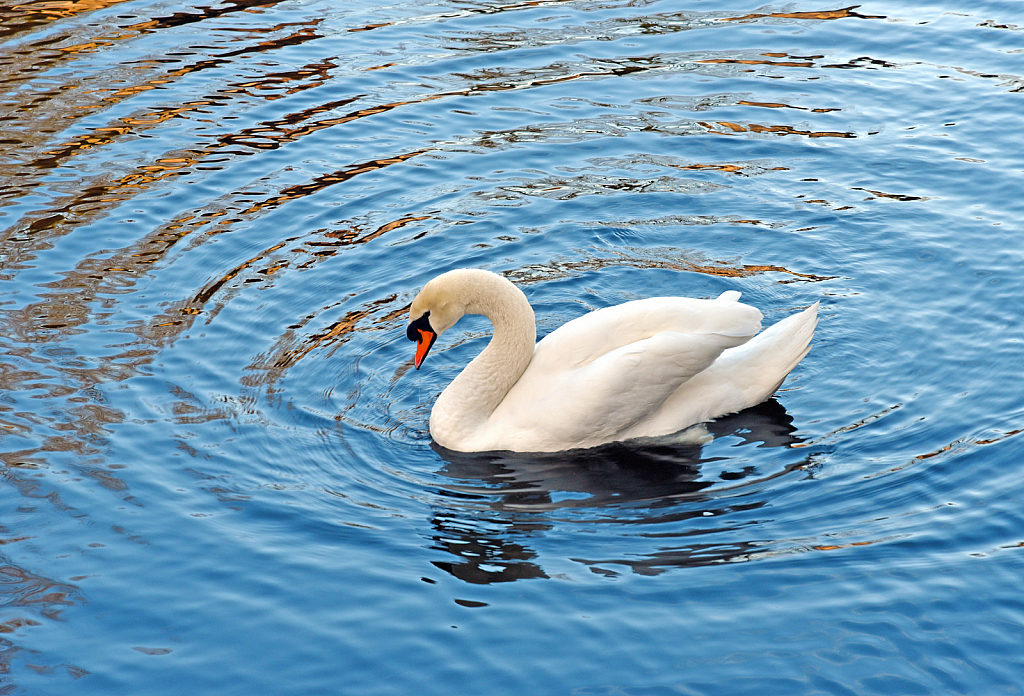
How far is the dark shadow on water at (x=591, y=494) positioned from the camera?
5957 millimetres

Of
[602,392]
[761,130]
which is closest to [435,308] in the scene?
[602,392]

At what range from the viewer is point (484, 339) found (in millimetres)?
8477

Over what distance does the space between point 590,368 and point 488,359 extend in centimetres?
72

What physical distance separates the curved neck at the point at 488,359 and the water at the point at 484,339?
278 millimetres

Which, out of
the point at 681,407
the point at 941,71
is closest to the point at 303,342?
the point at 681,407

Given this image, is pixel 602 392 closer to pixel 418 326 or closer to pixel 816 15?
pixel 418 326

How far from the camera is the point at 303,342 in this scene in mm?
8141

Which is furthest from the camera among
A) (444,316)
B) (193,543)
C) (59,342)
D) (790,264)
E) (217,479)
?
(790,264)

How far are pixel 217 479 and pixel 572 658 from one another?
104 inches

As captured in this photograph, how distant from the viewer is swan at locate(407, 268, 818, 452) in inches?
267

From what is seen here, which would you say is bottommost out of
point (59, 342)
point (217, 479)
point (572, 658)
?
point (572, 658)

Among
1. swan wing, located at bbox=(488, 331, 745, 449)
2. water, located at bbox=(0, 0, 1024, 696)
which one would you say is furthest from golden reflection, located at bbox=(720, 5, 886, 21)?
swan wing, located at bbox=(488, 331, 745, 449)

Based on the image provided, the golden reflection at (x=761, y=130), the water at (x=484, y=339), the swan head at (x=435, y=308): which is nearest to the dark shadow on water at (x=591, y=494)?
the water at (x=484, y=339)

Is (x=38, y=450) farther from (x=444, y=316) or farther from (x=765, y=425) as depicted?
(x=765, y=425)
